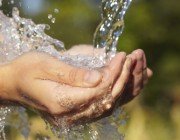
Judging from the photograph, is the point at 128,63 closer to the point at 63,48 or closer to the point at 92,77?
the point at 92,77

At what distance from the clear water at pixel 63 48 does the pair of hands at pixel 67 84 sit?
38 mm

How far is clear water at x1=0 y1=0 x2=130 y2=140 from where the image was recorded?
1.67 meters

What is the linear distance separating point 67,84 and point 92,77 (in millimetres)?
70

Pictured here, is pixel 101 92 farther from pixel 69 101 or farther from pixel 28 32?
pixel 28 32

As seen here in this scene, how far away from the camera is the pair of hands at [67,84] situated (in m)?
1.41

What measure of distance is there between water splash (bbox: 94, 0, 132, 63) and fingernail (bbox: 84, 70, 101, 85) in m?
0.44

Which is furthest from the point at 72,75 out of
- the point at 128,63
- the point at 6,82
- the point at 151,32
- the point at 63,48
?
the point at 151,32

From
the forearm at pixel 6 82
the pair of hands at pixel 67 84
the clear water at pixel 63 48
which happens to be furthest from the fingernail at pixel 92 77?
the forearm at pixel 6 82

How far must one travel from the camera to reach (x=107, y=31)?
2006 millimetres

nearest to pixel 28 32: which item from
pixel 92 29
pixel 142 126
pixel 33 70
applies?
pixel 33 70

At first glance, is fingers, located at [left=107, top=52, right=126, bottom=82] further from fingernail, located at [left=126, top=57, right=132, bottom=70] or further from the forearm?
the forearm

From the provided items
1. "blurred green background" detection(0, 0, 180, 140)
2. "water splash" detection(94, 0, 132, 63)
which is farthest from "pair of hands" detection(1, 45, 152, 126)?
"blurred green background" detection(0, 0, 180, 140)

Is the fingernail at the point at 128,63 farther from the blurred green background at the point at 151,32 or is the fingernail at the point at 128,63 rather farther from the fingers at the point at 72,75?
the blurred green background at the point at 151,32

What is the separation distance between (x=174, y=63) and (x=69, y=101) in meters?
6.15
